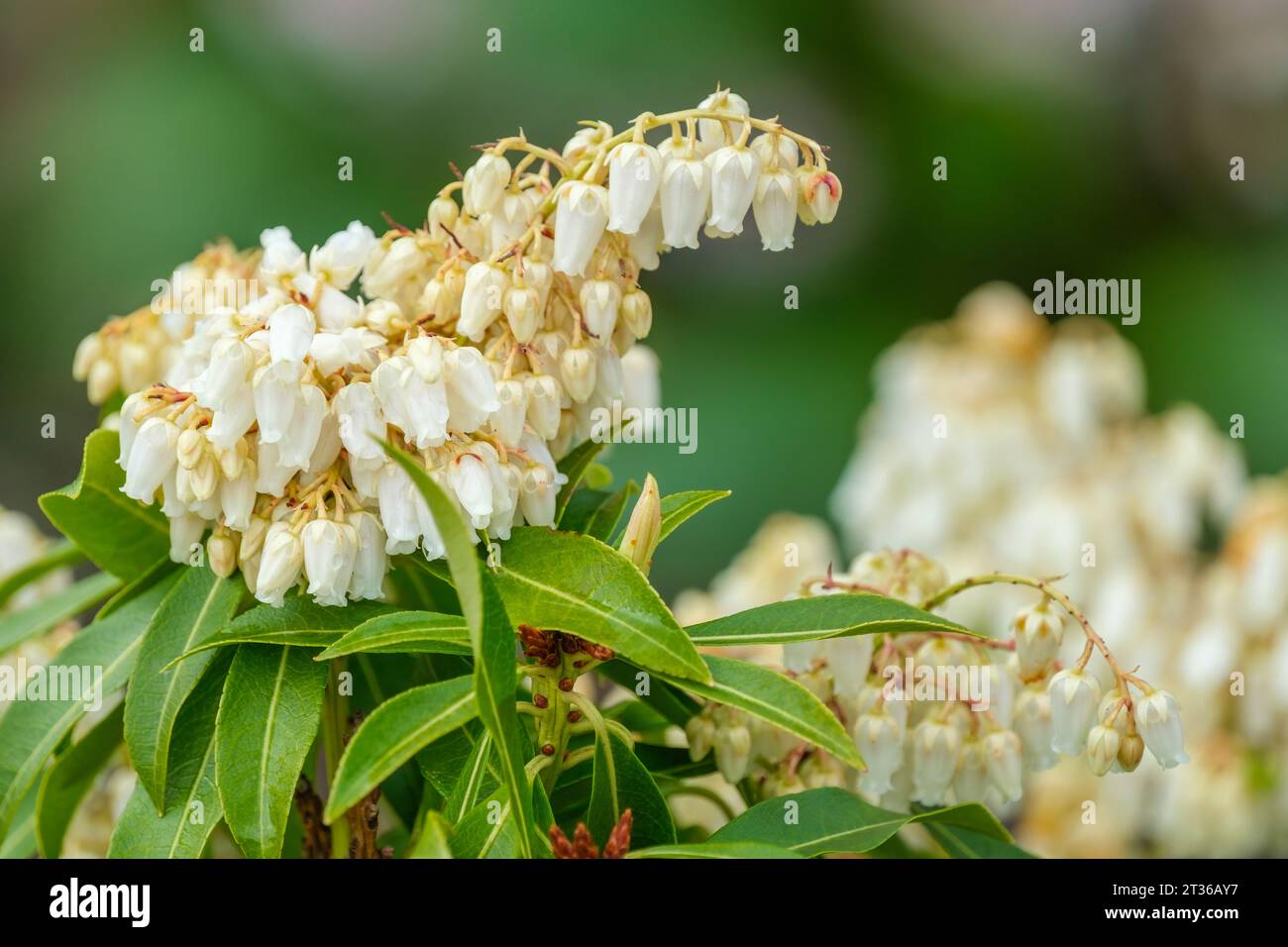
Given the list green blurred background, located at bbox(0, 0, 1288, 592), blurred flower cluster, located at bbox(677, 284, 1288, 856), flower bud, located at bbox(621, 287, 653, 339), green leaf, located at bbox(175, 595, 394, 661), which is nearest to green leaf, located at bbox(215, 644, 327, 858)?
green leaf, located at bbox(175, 595, 394, 661)

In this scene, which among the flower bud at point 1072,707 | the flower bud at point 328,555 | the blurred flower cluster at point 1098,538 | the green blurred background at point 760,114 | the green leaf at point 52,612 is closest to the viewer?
the flower bud at point 328,555

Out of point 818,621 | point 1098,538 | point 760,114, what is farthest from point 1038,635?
point 760,114

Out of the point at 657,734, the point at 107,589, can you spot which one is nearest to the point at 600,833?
the point at 657,734

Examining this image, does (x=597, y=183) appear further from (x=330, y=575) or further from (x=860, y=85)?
(x=860, y=85)

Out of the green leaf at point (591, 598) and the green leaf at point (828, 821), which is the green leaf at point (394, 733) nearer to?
the green leaf at point (591, 598)

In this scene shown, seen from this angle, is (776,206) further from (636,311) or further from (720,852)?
(720,852)

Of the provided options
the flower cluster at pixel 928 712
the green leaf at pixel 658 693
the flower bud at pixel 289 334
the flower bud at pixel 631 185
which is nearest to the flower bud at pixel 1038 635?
the flower cluster at pixel 928 712

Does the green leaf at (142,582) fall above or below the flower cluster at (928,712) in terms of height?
above
